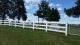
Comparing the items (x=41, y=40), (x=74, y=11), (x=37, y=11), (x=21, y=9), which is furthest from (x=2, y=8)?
(x=41, y=40)

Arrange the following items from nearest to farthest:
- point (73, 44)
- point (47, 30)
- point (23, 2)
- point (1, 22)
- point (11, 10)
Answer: point (73, 44) → point (47, 30) → point (1, 22) → point (11, 10) → point (23, 2)

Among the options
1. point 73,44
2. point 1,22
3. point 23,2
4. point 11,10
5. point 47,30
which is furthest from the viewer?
point 23,2

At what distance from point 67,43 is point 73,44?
19.7 inches

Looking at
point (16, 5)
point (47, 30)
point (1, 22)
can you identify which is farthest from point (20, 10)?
point (47, 30)

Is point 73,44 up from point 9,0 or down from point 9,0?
down

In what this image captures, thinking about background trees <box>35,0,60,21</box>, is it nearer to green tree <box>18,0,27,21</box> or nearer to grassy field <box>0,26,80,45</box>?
green tree <box>18,0,27,21</box>

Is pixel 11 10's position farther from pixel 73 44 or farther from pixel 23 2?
pixel 73 44

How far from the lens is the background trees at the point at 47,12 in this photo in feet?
257

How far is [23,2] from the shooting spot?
85812mm

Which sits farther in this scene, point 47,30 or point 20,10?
point 20,10

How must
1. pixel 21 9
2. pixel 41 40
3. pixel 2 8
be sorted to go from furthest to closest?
pixel 21 9, pixel 2 8, pixel 41 40

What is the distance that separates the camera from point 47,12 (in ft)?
267

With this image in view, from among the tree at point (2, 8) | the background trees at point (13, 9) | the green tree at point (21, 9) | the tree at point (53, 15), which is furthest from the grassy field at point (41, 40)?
the green tree at point (21, 9)

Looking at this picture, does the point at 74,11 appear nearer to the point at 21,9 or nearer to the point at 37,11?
the point at 37,11
